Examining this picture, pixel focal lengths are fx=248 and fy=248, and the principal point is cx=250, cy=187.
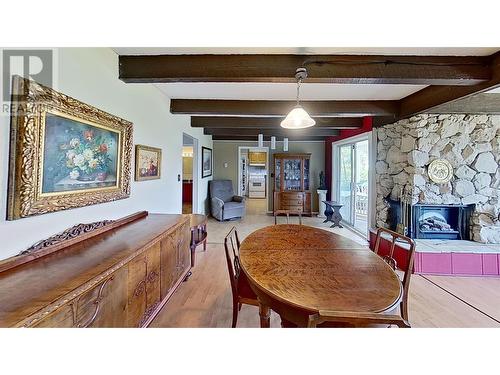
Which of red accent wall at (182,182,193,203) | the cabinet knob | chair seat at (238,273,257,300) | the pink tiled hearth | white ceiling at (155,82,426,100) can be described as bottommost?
the pink tiled hearth

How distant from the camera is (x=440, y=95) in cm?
282

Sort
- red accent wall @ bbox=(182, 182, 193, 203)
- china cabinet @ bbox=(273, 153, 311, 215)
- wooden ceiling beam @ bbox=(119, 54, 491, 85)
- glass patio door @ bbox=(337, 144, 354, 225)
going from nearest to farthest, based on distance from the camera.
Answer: wooden ceiling beam @ bbox=(119, 54, 491, 85), glass patio door @ bbox=(337, 144, 354, 225), china cabinet @ bbox=(273, 153, 311, 215), red accent wall @ bbox=(182, 182, 193, 203)

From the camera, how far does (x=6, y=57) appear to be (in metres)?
1.21

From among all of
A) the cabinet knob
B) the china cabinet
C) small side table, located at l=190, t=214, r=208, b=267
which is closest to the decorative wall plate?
small side table, located at l=190, t=214, r=208, b=267

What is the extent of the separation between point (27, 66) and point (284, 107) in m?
2.89

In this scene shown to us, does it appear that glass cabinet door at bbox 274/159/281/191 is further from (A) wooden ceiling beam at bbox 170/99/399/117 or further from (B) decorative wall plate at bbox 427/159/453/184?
(B) decorative wall plate at bbox 427/159/453/184

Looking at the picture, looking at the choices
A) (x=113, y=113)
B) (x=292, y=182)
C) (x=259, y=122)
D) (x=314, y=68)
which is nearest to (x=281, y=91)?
(x=314, y=68)

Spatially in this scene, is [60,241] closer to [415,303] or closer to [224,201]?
[415,303]

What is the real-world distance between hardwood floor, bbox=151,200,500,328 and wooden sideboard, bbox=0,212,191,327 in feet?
0.81

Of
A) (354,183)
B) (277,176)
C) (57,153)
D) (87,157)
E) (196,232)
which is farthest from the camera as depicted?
(277,176)

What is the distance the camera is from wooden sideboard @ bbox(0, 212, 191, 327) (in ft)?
3.11
